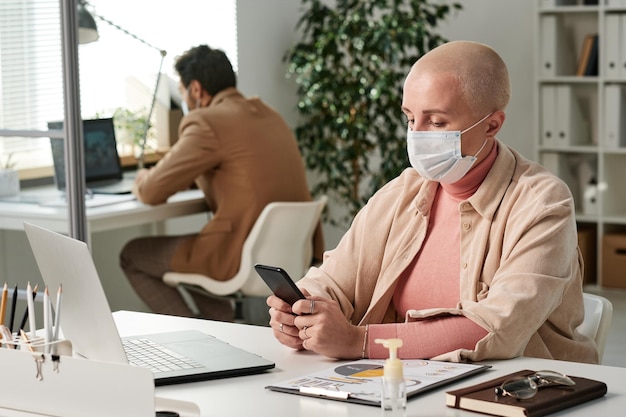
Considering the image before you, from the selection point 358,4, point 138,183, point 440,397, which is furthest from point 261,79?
point 440,397

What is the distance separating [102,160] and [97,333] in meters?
3.03

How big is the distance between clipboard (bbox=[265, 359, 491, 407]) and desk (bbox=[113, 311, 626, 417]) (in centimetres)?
1

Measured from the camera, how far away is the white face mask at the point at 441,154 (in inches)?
80.0

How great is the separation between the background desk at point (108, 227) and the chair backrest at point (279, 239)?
0.40 meters

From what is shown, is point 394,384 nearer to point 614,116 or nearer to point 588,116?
point 614,116

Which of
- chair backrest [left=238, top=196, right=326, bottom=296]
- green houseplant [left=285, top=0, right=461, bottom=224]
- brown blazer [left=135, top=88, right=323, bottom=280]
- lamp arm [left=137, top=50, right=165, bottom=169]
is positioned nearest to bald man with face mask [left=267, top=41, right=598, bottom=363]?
chair backrest [left=238, top=196, right=326, bottom=296]

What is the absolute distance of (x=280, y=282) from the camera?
1.84m

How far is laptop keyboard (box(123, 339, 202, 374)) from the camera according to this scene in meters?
1.77

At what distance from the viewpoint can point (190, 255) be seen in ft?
13.9

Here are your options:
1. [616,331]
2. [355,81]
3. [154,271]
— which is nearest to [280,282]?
[154,271]

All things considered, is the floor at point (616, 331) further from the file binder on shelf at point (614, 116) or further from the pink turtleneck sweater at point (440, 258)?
the pink turtleneck sweater at point (440, 258)

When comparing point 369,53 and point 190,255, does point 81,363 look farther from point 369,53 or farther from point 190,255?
point 369,53

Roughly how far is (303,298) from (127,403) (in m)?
0.52

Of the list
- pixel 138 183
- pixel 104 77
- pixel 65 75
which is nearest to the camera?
pixel 65 75
